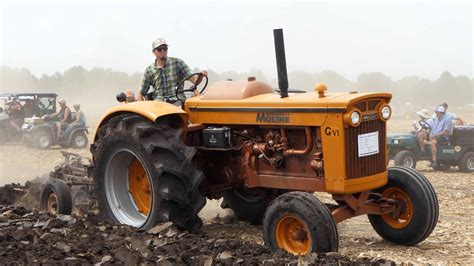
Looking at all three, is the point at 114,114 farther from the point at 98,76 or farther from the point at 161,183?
the point at 98,76

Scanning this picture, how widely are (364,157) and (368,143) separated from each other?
13 centimetres

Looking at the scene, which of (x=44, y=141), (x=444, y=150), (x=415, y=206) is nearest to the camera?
(x=415, y=206)

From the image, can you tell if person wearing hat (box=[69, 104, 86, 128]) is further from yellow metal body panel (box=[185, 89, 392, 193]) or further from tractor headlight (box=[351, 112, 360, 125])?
tractor headlight (box=[351, 112, 360, 125])

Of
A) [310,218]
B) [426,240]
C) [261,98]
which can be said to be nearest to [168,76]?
[261,98]

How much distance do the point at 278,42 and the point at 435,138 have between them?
9533mm

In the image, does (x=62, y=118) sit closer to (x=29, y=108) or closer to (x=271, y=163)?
(x=29, y=108)

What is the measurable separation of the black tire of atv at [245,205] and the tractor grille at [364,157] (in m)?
1.68

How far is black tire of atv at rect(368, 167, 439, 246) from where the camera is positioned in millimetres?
6324

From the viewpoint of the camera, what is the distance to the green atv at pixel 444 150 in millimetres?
14633

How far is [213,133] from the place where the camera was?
678cm

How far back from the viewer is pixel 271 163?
648 cm

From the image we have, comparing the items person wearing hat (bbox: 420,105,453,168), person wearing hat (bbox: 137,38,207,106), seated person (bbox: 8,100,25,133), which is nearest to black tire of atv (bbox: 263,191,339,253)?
person wearing hat (bbox: 137,38,207,106)

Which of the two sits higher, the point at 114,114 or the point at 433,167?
the point at 114,114

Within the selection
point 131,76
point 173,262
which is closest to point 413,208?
point 173,262
